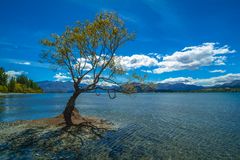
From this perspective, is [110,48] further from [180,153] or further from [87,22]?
[180,153]

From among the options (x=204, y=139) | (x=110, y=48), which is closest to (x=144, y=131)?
(x=204, y=139)

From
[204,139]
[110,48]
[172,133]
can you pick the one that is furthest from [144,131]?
[110,48]

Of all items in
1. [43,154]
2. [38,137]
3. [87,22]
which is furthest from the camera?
[87,22]

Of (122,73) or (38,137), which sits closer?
(38,137)

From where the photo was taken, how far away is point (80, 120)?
3994 centimetres

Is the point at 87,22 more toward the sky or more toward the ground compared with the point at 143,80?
more toward the sky

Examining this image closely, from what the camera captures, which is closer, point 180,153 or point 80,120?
point 180,153

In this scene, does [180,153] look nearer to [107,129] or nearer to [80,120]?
[107,129]

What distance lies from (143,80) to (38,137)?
65.3 feet

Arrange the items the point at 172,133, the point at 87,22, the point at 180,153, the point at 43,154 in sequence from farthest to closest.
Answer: the point at 87,22 → the point at 172,133 → the point at 180,153 → the point at 43,154

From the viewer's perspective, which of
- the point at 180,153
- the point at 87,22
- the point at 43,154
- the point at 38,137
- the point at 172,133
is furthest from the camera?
the point at 87,22

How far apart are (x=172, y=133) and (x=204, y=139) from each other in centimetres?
492

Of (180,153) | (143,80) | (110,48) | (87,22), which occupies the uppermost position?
(87,22)

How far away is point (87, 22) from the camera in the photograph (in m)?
37.9
